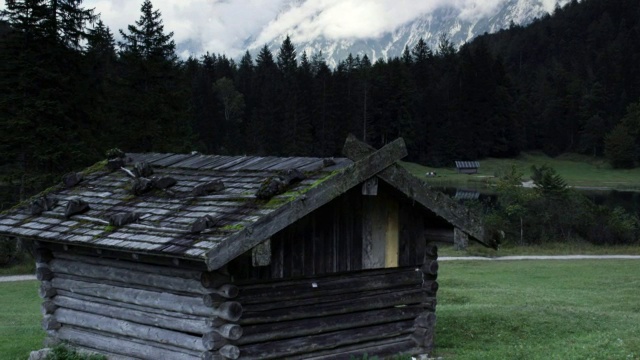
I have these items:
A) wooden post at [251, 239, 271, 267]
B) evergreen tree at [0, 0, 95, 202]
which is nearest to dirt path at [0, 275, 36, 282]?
evergreen tree at [0, 0, 95, 202]

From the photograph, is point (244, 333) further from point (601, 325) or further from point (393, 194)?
point (601, 325)

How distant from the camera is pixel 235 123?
105 metres

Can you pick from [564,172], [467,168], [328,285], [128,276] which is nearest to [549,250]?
[328,285]

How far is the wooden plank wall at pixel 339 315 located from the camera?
1192 cm

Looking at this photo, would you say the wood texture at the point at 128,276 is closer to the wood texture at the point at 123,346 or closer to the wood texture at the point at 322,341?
the wood texture at the point at 123,346

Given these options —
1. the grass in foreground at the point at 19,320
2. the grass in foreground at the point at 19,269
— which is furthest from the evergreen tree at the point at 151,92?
the grass in foreground at the point at 19,320

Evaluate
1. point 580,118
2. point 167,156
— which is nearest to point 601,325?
point 167,156

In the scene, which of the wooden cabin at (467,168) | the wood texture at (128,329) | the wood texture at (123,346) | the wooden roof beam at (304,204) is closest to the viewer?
the wooden roof beam at (304,204)

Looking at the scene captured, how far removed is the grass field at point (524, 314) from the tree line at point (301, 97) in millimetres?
10366

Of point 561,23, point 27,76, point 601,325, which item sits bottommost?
point 601,325

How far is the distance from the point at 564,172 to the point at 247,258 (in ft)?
330

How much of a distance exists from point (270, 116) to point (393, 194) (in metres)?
83.1

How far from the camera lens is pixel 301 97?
99.7m

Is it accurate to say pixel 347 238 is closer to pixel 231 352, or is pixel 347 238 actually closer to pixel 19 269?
pixel 231 352
